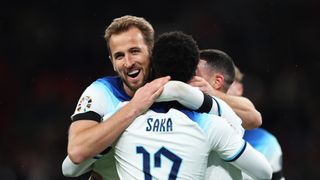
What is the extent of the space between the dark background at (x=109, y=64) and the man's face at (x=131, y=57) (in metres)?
4.33

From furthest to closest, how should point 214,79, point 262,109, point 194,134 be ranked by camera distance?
point 262,109, point 214,79, point 194,134

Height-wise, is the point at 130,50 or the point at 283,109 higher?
the point at 130,50

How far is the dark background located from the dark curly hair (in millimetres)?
4799

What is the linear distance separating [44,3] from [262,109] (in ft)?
11.0

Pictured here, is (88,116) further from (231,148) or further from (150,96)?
(231,148)

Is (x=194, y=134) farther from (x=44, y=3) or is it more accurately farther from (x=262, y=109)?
(x=44, y=3)

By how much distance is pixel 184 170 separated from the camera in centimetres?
347

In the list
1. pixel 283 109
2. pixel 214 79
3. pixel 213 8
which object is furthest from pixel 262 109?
pixel 214 79

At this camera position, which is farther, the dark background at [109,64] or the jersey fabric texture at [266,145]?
the dark background at [109,64]

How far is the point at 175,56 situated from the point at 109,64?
18.0 feet

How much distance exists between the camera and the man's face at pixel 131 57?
12.8 feet

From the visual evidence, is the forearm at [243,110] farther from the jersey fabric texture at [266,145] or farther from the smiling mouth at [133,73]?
the jersey fabric texture at [266,145]

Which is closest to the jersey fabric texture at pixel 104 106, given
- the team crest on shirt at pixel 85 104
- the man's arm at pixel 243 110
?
the team crest on shirt at pixel 85 104

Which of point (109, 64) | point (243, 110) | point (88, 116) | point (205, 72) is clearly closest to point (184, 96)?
point (88, 116)
